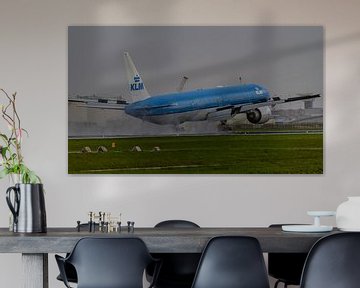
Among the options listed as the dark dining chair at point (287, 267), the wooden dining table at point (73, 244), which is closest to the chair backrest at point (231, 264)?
the wooden dining table at point (73, 244)

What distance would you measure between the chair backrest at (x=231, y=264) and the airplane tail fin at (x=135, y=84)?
2514mm

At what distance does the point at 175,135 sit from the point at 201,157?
273 mm

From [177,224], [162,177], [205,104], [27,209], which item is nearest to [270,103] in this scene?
[205,104]

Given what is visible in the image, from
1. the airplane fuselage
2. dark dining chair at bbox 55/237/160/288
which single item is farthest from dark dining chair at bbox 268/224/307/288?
the airplane fuselage

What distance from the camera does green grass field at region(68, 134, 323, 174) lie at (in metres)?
5.94

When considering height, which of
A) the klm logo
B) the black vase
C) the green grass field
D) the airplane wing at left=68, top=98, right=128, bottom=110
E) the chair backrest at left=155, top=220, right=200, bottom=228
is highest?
the klm logo

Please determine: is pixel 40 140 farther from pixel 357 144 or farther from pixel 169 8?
pixel 357 144

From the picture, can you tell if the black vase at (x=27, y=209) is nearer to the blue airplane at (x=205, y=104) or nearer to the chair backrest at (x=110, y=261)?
the chair backrest at (x=110, y=261)

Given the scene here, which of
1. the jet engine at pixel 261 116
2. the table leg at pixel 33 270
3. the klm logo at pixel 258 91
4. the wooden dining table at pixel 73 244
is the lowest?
the table leg at pixel 33 270

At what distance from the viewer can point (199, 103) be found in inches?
238

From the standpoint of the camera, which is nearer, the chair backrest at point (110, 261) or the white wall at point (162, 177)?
the chair backrest at point (110, 261)

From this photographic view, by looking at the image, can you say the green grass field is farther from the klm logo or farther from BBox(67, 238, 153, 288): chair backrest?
BBox(67, 238, 153, 288): chair backrest

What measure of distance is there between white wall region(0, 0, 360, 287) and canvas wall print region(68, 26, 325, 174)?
8 cm

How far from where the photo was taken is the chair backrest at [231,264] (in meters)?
3.68
